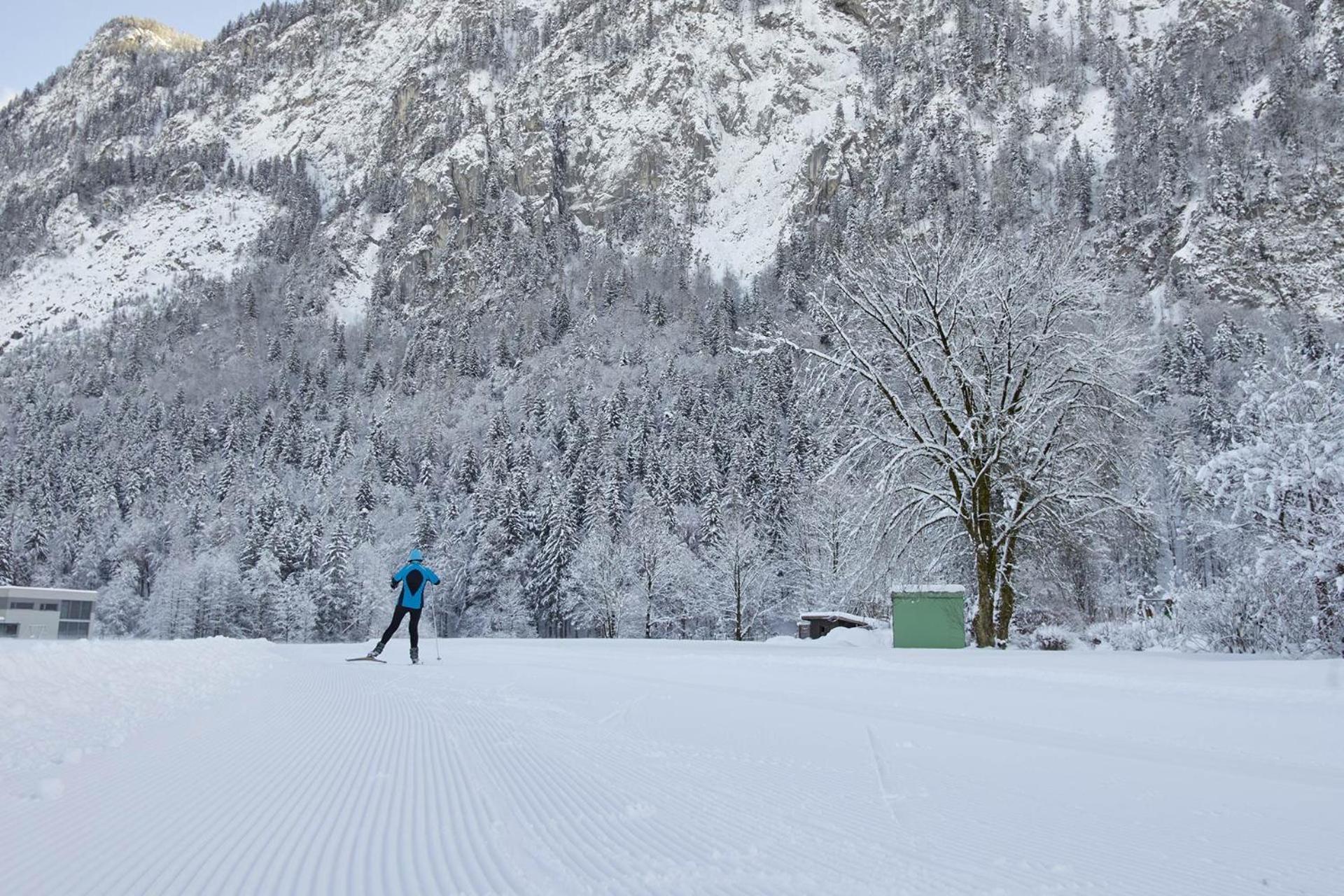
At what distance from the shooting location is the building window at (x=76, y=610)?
162 feet

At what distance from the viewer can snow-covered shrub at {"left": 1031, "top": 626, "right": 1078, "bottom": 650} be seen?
53.5 ft

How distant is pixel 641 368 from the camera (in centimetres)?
13475

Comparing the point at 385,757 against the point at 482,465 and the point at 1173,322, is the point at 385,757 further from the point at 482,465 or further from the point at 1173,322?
the point at 1173,322

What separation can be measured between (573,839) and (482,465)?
9114cm

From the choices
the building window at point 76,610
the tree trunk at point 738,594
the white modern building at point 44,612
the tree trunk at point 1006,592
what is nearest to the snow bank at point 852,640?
the tree trunk at point 1006,592

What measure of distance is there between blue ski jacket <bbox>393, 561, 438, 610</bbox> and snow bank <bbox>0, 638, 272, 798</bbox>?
229 cm

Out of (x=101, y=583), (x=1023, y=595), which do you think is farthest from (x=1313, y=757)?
(x=101, y=583)

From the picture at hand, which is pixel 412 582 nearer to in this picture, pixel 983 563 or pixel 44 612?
pixel 983 563

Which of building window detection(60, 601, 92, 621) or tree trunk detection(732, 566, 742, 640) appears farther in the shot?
building window detection(60, 601, 92, 621)

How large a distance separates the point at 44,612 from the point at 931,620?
2007 inches

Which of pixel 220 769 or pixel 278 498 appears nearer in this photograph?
pixel 220 769

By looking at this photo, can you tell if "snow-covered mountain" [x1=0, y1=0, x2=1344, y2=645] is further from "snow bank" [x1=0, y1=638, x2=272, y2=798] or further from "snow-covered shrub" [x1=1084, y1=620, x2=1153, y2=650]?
"snow bank" [x1=0, y1=638, x2=272, y2=798]

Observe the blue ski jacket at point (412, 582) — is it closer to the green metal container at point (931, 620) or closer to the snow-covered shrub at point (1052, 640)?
the green metal container at point (931, 620)

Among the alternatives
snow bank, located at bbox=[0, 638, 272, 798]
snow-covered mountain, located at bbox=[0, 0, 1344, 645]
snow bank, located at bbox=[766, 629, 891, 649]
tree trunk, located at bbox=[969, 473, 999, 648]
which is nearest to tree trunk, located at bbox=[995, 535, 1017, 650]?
tree trunk, located at bbox=[969, 473, 999, 648]
